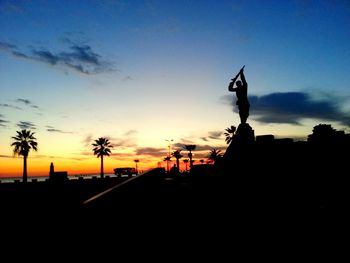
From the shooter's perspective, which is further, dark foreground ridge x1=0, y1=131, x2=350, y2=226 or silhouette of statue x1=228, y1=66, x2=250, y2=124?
silhouette of statue x1=228, y1=66, x2=250, y2=124

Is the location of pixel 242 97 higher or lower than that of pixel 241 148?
higher

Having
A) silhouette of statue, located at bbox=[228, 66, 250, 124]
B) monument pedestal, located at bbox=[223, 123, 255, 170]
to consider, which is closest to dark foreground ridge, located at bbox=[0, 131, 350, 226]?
monument pedestal, located at bbox=[223, 123, 255, 170]

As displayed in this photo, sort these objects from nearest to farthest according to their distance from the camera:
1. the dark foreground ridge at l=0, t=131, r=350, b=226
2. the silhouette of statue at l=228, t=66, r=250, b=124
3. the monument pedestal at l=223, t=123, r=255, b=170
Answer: the dark foreground ridge at l=0, t=131, r=350, b=226, the monument pedestal at l=223, t=123, r=255, b=170, the silhouette of statue at l=228, t=66, r=250, b=124

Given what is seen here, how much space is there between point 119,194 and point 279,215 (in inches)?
268

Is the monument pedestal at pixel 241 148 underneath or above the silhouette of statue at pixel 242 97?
underneath

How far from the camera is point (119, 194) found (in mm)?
2029

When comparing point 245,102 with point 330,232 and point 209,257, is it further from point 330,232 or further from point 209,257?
point 209,257

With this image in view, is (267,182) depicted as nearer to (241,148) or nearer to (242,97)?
(241,148)

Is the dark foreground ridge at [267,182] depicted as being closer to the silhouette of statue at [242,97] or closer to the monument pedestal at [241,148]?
the monument pedestal at [241,148]

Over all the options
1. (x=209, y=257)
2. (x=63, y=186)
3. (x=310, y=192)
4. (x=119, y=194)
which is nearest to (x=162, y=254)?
(x=209, y=257)

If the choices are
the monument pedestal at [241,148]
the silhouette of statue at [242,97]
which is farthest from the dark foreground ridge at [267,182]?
the silhouette of statue at [242,97]

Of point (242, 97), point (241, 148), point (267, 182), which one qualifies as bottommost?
point (267, 182)

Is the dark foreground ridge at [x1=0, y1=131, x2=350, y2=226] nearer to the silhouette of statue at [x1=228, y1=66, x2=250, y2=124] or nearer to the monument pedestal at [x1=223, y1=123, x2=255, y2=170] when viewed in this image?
the monument pedestal at [x1=223, y1=123, x2=255, y2=170]

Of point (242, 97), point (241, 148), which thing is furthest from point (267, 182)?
point (242, 97)
